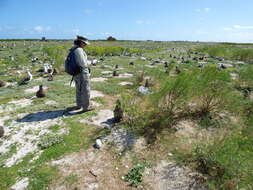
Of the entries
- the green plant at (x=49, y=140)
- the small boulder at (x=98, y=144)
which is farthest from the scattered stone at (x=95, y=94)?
the small boulder at (x=98, y=144)

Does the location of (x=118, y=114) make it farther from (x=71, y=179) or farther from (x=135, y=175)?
(x=71, y=179)

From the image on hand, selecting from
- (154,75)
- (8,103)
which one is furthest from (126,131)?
(8,103)

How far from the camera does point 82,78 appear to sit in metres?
5.83

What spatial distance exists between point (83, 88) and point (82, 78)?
13.1 inches

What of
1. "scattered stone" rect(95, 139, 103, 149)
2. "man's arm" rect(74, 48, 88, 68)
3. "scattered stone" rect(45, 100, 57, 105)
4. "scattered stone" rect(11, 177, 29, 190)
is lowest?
"scattered stone" rect(11, 177, 29, 190)

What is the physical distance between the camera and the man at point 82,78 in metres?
5.57

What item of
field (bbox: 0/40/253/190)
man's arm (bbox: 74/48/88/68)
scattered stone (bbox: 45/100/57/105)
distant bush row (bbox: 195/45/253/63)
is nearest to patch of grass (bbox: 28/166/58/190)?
field (bbox: 0/40/253/190)

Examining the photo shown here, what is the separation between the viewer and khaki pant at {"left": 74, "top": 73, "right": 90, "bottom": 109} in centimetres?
585

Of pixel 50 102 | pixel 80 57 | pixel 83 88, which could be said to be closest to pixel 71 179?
pixel 83 88

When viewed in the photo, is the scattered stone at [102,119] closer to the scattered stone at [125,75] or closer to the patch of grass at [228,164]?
the patch of grass at [228,164]

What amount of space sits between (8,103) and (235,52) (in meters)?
20.6

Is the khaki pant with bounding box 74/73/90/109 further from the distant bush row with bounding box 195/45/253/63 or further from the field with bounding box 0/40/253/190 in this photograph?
the distant bush row with bounding box 195/45/253/63

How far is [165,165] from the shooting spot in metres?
3.85

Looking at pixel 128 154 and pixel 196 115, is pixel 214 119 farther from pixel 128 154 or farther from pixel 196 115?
pixel 128 154
